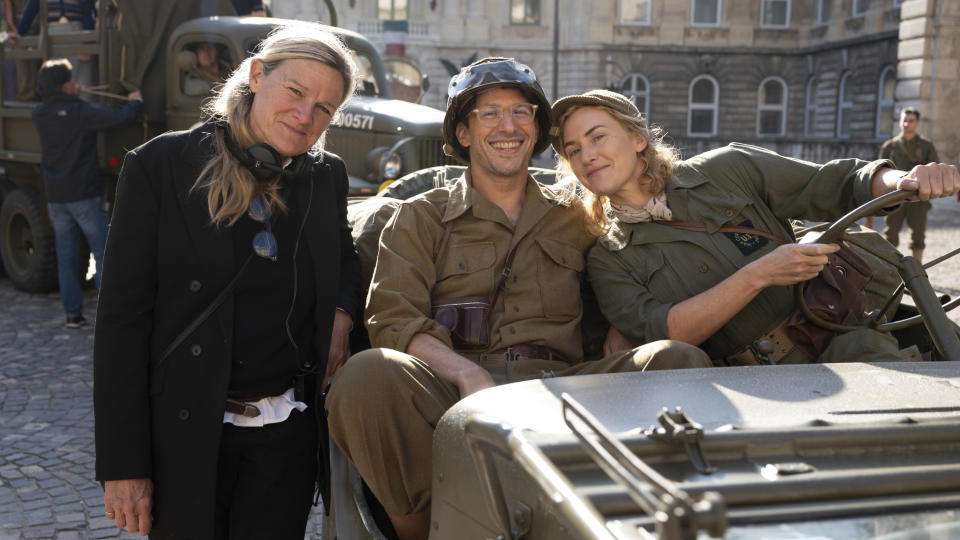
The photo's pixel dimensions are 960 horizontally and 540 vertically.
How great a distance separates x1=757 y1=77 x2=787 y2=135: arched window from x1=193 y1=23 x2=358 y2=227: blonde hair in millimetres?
42117

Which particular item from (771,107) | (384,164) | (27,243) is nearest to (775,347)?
(384,164)

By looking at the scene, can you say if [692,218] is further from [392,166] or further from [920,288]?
[392,166]

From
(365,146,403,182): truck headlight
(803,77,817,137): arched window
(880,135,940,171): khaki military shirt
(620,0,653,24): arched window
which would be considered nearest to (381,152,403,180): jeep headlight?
(365,146,403,182): truck headlight

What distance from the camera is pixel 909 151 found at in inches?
481

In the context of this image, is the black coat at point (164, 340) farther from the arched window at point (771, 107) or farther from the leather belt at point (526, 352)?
the arched window at point (771, 107)

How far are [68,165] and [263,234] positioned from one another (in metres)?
6.50

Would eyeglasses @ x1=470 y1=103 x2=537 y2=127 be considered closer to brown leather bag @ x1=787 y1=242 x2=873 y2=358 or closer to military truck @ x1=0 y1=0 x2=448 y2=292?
brown leather bag @ x1=787 y1=242 x2=873 y2=358

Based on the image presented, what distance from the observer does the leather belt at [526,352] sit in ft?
10.1

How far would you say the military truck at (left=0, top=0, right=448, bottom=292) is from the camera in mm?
9086

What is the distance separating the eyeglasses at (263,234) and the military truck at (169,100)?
20.0ft

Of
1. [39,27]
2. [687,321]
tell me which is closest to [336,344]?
[687,321]

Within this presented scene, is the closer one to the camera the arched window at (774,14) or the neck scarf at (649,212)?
the neck scarf at (649,212)

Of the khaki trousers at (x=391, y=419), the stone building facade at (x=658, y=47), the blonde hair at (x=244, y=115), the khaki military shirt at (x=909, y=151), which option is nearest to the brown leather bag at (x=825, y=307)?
the khaki trousers at (x=391, y=419)

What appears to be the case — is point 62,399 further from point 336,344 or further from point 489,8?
point 489,8
